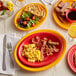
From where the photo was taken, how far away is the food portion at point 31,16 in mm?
1285

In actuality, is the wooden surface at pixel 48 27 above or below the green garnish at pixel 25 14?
below

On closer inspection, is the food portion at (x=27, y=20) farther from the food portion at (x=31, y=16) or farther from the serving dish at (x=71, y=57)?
the serving dish at (x=71, y=57)

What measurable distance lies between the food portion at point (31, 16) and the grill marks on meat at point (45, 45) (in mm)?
149

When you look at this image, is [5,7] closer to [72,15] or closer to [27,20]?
[27,20]

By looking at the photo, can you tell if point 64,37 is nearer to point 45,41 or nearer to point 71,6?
point 45,41

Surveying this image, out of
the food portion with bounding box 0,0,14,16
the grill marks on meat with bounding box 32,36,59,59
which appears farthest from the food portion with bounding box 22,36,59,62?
the food portion with bounding box 0,0,14,16

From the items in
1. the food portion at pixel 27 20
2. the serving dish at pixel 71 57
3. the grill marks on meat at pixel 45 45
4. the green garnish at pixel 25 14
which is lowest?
the serving dish at pixel 71 57

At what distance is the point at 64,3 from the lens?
134 cm

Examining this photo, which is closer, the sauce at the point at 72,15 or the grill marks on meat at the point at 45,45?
the grill marks on meat at the point at 45,45

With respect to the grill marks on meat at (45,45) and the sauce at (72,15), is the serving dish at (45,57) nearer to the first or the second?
the grill marks on meat at (45,45)

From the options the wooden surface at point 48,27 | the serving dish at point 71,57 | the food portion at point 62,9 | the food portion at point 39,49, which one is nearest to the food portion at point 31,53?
the food portion at point 39,49

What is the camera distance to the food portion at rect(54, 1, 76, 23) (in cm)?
130

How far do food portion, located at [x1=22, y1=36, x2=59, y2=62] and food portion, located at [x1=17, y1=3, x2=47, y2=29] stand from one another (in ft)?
0.48

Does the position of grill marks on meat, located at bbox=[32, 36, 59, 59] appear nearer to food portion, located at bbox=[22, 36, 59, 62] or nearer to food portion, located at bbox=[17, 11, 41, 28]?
food portion, located at bbox=[22, 36, 59, 62]
